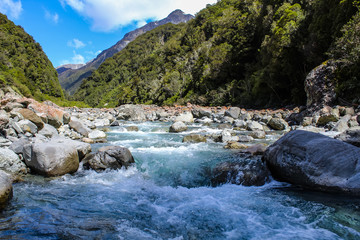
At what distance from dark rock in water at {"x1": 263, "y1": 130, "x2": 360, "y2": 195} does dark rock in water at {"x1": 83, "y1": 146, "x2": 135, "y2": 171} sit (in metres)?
4.32

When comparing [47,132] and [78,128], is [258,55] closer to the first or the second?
[78,128]

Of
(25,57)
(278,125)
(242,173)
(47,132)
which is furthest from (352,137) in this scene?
(25,57)

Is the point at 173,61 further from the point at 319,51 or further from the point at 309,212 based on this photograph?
the point at 309,212

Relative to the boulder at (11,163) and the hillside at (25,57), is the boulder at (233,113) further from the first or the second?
the hillside at (25,57)

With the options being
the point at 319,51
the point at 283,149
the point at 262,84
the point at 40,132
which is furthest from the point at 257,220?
the point at 262,84

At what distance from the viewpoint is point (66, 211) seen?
3973 millimetres

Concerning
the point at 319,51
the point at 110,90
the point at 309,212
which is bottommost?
the point at 309,212

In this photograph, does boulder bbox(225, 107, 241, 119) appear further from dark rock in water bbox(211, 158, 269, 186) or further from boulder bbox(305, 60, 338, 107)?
dark rock in water bbox(211, 158, 269, 186)

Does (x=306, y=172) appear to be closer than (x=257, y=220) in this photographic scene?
No

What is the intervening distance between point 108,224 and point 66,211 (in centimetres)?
100

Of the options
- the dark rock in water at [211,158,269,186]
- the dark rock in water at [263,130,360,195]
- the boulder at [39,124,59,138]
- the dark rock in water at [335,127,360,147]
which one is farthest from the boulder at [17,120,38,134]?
the dark rock in water at [335,127,360,147]

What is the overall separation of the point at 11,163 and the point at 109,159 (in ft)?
8.07

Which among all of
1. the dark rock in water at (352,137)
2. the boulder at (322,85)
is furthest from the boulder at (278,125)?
the dark rock in water at (352,137)

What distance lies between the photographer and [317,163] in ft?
15.3
